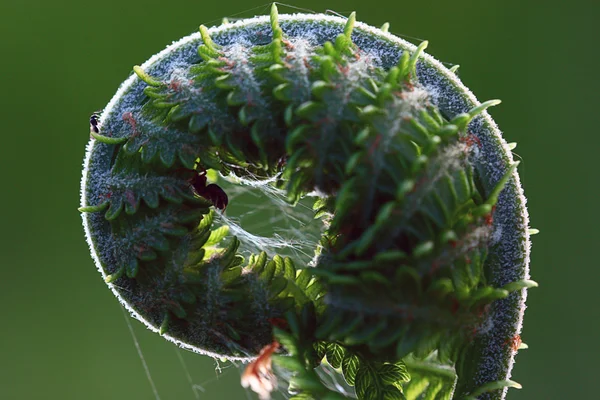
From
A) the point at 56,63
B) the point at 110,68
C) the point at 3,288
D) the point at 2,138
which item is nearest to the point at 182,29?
the point at 110,68

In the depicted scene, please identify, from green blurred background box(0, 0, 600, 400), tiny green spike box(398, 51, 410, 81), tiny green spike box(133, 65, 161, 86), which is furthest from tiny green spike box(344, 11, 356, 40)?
green blurred background box(0, 0, 600, 400)

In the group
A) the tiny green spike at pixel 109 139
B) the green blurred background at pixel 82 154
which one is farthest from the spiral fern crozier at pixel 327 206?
the green blurred background at pixel 82 154

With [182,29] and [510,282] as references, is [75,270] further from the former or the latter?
[510,282]

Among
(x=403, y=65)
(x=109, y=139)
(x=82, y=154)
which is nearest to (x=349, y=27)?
(x=403, y=65)

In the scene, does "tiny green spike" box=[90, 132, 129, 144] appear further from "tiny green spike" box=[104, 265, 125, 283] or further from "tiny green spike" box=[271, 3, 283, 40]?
"tiny green spike" box=[271, 3, 283, 40]

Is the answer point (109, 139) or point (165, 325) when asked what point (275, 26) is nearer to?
point (109, 139)

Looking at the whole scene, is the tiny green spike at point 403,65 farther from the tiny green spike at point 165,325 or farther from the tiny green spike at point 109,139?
the tiny green spike at point 165,325

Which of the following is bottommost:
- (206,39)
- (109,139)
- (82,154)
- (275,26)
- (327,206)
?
(109,139)
